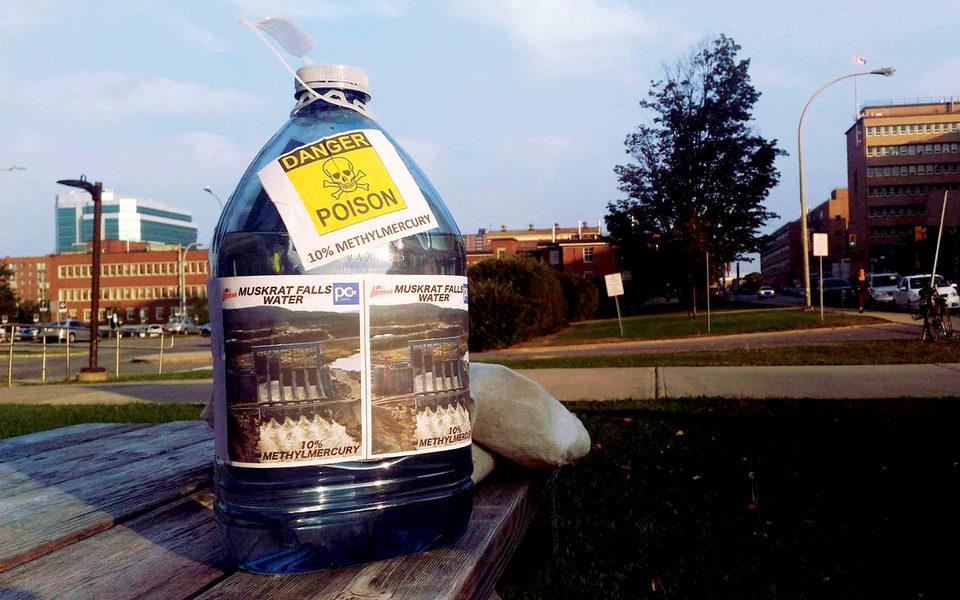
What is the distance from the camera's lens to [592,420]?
21.7 feet

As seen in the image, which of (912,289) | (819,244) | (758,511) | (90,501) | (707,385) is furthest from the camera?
(912,289)

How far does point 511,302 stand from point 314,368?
64.7ft

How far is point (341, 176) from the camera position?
1413 mm

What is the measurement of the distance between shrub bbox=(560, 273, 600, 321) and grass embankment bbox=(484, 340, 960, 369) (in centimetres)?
2346

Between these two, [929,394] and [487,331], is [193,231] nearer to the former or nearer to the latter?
[487,331]

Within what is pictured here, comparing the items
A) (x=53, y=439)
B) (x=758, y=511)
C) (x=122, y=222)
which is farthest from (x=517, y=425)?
(x=122, y=222)

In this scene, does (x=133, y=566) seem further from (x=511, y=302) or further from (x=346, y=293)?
(x=511, y=302)

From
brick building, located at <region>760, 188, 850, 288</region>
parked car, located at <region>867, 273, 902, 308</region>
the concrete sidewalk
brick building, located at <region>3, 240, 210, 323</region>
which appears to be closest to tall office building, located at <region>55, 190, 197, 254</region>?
brick building, located at <region>3, 240, 210, 323</region>

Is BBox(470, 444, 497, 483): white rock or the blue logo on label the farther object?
BBox(470, 444, 497, 483): white rock

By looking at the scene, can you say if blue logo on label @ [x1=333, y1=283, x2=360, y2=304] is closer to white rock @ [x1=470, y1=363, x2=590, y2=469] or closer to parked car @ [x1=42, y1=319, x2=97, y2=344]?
white rock @ [x1=470, y1=363, x2=590, y2=469]

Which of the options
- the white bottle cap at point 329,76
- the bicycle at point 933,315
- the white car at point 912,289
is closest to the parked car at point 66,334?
the bicycle at point 933,315

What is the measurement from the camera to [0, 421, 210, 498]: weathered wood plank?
2.10 metres

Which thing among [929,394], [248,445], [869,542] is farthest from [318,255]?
[929,394]

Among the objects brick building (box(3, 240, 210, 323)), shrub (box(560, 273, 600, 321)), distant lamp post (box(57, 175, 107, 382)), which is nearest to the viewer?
distant lamp post (box(57, 175, 107, 382))
